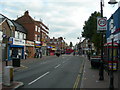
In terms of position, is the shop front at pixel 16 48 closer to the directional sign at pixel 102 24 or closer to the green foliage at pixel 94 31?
the green foliage at pixel 94 31

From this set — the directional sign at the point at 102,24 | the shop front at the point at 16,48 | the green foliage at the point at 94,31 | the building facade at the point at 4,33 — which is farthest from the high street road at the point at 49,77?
the shop front at the point at 16,48

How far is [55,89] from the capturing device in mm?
10203

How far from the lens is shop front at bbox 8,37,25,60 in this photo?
3458cm

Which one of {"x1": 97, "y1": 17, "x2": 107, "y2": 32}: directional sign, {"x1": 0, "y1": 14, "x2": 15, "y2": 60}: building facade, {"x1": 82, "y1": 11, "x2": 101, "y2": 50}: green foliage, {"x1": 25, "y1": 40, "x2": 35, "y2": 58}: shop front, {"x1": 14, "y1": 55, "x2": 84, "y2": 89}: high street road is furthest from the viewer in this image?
{"x1": 25, "y1": 40, "x2": 35, "y2": 58}: shop front

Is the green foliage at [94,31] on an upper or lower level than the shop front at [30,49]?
upper

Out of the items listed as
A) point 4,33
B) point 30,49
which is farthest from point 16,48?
point 30,49

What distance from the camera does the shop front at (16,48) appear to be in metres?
34.6

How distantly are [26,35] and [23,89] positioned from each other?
4097 centimetres

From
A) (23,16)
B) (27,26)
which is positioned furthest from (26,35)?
(23,16)

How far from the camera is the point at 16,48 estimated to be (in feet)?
127

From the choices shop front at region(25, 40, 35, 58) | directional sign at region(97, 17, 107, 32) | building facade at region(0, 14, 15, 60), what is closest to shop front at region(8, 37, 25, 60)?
building facade at region(0, 14, 15, 60)

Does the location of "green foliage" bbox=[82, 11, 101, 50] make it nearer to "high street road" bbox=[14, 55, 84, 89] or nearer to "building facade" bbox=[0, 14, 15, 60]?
"high street road" bbox=[14, 55, 84, 89]

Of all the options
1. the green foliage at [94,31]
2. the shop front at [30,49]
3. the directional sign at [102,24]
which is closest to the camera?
the directional sign at [102,24]

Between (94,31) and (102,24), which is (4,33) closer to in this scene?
(94,31)
